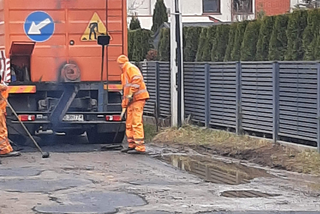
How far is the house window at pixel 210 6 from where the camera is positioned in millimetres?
38219

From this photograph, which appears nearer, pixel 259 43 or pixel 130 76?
pixel 130 76

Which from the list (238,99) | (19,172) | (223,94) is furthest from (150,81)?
(19,172)

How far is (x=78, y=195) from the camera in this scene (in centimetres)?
922

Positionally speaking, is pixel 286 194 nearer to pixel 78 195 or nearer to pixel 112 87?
pixel 78 195

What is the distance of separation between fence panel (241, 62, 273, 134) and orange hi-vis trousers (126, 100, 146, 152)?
2061 millimetres

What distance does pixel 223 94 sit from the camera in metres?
15.1

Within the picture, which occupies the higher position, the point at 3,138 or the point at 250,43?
the point at 250,43

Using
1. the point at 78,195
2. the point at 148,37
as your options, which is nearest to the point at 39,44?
the point at 78,195

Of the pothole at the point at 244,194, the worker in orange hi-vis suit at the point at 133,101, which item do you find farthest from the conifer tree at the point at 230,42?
the pothole at the point at 244,194

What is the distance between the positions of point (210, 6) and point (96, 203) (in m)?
30.4

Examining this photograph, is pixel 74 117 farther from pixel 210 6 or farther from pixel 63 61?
pixel 210 6

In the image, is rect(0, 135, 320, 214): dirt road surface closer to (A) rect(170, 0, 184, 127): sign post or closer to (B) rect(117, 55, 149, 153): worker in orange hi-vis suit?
(B) rect(117, 55, 149, 153): worker in orange hi-vis suit

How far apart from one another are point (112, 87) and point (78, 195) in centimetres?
515

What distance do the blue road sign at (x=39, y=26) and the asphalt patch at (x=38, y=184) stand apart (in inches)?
163
